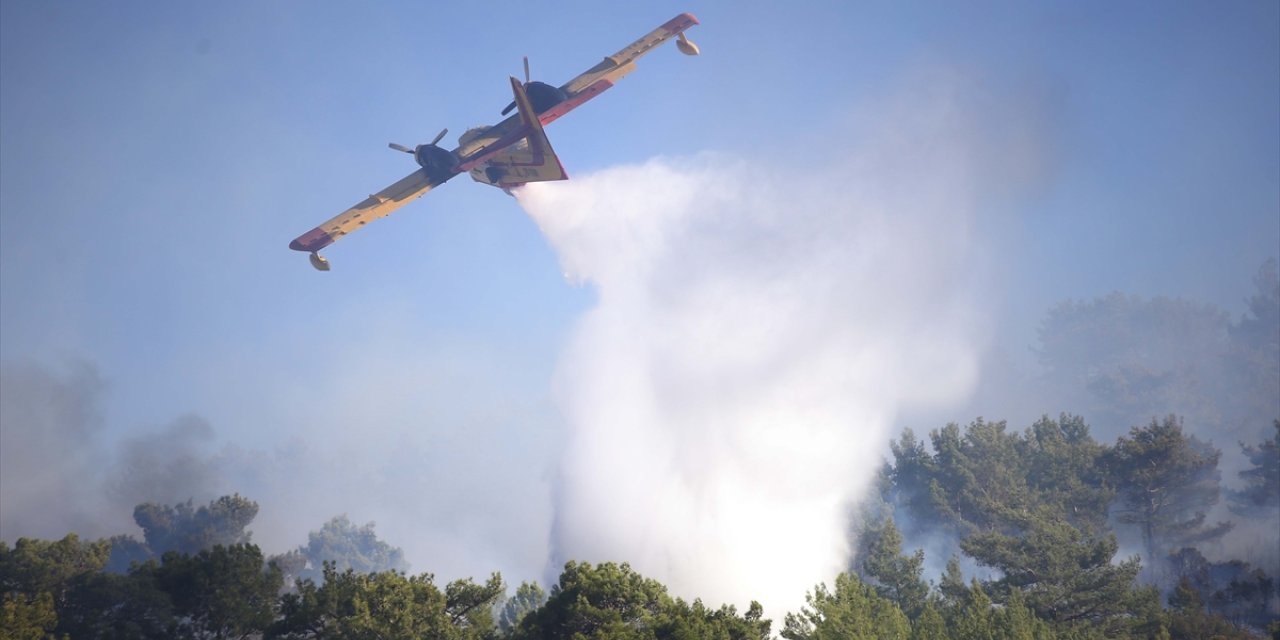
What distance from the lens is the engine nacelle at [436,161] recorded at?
64.4m

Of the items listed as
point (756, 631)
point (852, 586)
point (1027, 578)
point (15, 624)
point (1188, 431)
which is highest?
point (1188, 431)

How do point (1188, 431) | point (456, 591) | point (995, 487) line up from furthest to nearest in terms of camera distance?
point (1188, 431), point (995, 487), point (456, 591)

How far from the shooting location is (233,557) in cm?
5181

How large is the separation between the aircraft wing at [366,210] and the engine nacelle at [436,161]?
67 centimetres

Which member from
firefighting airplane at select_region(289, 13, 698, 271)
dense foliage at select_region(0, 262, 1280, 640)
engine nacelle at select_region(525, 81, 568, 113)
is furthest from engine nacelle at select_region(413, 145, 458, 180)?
dense foliage at select_region(0, 262, 1280, 640)

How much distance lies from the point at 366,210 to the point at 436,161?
651cm

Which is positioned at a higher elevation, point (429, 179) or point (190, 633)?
point (429, 179)

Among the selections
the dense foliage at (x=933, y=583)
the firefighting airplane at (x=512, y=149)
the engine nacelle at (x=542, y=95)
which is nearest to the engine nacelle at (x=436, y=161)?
the firefighting airplane at (x=512, y=149)

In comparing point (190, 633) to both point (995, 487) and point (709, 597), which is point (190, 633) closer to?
point (709, 597)

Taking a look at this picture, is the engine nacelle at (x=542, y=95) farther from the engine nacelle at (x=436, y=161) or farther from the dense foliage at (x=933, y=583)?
the dense foliage at (x=933, y=583)

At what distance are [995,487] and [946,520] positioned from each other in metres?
6.17

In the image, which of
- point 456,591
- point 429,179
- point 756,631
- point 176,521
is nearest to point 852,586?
point 756,631

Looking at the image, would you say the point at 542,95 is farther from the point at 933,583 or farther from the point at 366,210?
the point at 933,583

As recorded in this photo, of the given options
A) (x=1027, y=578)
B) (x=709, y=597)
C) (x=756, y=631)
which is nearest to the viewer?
(x=756, y=631)
